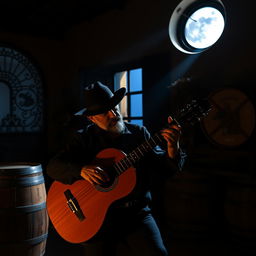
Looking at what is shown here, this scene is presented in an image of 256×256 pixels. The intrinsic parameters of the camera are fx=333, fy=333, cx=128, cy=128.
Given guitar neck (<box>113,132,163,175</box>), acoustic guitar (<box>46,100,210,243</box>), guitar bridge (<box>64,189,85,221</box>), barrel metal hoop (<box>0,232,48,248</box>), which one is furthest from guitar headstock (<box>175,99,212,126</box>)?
barrel metal hoop (<box>0,232,48,248</box>)

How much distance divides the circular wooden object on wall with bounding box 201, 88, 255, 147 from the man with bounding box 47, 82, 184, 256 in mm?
1241

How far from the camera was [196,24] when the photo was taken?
12.5 ft

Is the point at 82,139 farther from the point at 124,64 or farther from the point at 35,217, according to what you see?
the point at 124,64

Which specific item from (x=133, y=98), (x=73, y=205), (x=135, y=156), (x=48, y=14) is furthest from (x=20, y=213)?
(x=48, y=14)

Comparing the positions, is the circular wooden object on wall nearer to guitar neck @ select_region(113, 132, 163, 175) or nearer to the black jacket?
the black jacket

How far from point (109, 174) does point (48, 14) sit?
4.14 metres

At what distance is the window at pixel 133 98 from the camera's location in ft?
15.2

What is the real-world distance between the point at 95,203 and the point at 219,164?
69.0 inches

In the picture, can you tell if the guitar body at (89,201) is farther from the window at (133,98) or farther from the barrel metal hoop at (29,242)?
the window at (133,98)

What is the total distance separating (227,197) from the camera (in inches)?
122

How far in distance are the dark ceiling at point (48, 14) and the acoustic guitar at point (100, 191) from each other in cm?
325

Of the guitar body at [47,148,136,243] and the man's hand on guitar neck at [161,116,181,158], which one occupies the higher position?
the man's hand on guitar neck at [161,116,181,158]

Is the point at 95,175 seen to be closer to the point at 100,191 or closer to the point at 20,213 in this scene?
the point at 100,191

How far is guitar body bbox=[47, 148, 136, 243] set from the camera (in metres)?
1.95
